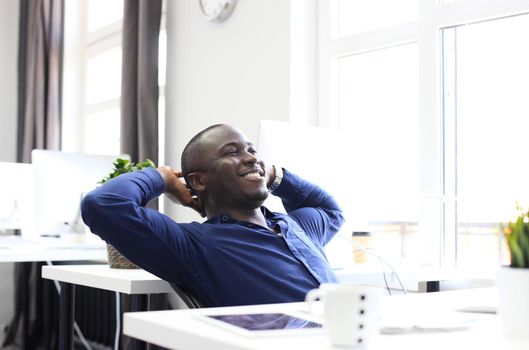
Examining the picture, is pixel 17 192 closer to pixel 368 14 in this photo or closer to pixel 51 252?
pixel 51 252

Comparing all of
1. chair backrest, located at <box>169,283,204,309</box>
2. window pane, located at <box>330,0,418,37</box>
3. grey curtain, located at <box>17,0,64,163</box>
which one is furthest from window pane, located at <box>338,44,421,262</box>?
grey curtain, located at <box>17,0,64,163</box>

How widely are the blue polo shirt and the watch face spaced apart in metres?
2.01

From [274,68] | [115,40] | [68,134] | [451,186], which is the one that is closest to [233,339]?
[451,186]

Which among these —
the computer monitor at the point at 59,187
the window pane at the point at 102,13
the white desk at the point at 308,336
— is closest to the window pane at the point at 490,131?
the white desk at the point at 308,336

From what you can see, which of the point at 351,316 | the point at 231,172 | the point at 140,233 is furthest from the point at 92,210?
the point at 351,316

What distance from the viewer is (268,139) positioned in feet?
7.19

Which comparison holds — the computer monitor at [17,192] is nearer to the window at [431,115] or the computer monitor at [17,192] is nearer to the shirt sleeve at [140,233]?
the window at [431,115]

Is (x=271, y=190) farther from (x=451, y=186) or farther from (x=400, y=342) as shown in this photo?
(x=400, y=342)

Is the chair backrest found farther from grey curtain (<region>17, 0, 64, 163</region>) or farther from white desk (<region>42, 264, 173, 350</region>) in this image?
grey curtain (<region>17, 0, 64, 163</region>)

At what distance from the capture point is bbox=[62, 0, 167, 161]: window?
525 cm

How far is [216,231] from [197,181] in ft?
0.71

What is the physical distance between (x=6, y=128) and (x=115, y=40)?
4.41 ft

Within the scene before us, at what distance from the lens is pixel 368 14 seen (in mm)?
3348

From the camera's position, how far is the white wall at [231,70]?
3.40m
